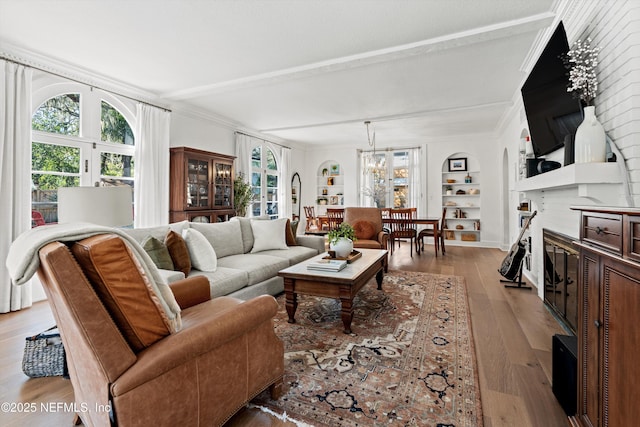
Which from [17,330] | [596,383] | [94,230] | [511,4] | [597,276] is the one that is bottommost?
[17,330]

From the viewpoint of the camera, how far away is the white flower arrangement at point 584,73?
2.06 metres

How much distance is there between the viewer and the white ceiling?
2592 mm

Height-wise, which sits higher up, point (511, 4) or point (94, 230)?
point (511, 4)

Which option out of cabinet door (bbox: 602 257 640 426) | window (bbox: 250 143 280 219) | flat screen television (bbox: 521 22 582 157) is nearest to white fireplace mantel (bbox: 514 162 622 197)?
flat screen television (bbox: 521 22 582 157)

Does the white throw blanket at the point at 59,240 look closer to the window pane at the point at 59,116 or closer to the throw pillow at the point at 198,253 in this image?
the throw pillow at the point at 198,253

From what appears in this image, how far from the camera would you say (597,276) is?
124 cm

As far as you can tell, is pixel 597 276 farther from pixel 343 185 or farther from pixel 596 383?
pixel 343 185

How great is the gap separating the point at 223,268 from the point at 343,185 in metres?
6.45

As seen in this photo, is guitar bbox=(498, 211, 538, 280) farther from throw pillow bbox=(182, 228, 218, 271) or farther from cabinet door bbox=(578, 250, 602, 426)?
throw pillow bbox=(182, 228, 218, 271)

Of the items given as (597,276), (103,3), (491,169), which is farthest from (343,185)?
(597,276)

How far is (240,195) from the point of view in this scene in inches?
238

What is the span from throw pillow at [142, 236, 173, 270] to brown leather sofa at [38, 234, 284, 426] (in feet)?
3.84

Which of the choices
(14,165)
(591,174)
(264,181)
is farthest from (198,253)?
(264,181)

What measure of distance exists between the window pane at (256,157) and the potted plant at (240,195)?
994 millimetres
